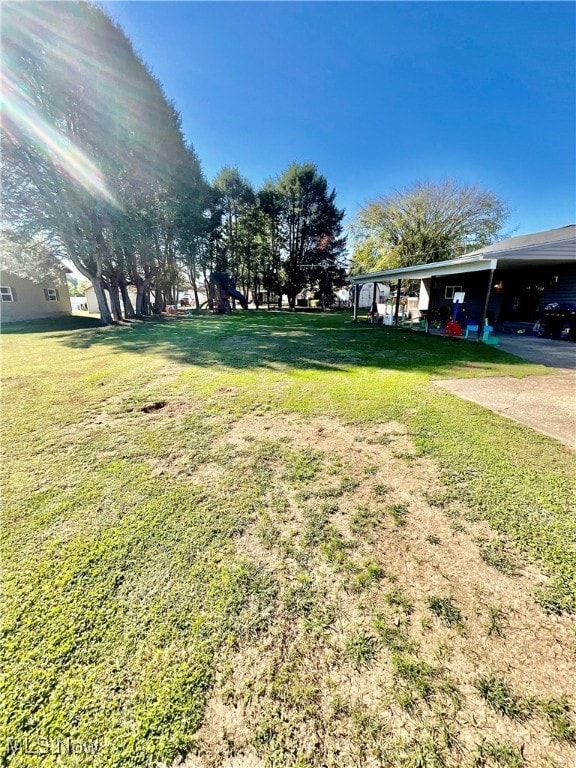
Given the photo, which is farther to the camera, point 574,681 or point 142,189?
point 142,189

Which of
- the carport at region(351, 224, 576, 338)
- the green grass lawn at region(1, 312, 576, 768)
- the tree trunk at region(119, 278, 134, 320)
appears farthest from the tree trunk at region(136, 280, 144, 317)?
the green grass lawn at region(1, 312, 576, 768)

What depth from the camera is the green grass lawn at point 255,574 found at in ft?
3.78

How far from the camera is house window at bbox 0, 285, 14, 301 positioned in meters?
16.2

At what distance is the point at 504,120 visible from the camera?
47.7ft

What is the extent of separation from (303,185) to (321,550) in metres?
32.7

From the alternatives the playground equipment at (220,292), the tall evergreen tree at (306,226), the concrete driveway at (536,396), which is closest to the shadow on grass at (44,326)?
the playground equipment at (220,292)

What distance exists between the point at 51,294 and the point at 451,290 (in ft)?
77.7

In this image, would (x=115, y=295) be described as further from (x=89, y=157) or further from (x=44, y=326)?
(x=89, y=157)

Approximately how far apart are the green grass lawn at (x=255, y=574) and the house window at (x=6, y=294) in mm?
17461

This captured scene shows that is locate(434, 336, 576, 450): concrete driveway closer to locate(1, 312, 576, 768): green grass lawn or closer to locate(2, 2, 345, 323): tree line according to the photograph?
locate(1, 312, 576, 768): green grass lawn

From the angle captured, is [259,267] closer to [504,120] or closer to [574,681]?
[504,120]

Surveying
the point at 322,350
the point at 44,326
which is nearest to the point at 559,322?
the point at 322,350

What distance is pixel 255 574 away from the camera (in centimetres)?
181

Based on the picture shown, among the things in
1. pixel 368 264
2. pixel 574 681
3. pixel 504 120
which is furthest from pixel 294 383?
pixel 368 264
